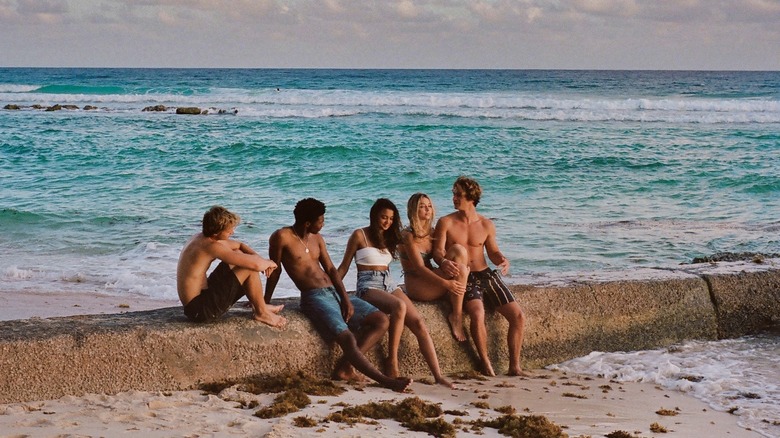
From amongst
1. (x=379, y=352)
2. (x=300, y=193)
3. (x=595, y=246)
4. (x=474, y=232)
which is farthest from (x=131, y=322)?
(x=300, y=193)

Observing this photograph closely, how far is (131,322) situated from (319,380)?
1097 millimetres

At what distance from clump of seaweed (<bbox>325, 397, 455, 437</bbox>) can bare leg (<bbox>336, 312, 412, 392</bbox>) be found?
0.31 m

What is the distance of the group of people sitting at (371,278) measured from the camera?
4852 millimetres

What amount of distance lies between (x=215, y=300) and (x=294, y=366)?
0.61 metres

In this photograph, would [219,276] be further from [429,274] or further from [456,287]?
[456,287]

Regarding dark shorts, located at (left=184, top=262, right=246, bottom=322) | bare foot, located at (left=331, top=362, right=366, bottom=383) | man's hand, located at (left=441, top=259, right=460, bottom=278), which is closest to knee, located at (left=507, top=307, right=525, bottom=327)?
man's hand, located at (left=441, top=259, right=460, bottom=278)

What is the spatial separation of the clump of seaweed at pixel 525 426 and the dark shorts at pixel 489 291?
1.23 m

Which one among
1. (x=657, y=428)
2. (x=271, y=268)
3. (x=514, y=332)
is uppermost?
(x=271, y=268)

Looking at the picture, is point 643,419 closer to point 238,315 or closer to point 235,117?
point 238,315

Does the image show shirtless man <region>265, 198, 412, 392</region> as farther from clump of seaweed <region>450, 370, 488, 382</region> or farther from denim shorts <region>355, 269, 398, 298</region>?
clump of seaweed <region>450, 370, 488, 382</region>

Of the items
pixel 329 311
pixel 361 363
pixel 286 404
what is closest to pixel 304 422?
pixel 286 404

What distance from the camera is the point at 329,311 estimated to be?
5.06m

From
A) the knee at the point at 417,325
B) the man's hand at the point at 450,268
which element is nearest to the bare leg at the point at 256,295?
the knee at the point at 417,325

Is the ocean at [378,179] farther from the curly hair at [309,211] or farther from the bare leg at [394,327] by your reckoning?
the curly hair at [309,211]
